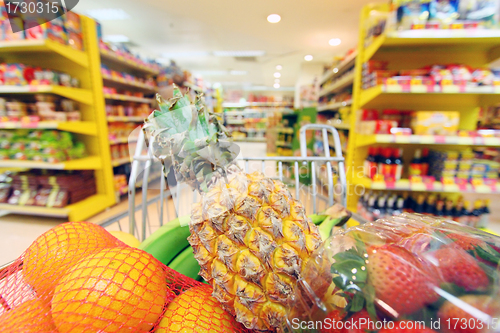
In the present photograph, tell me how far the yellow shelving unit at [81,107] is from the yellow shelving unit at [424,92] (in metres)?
2.91

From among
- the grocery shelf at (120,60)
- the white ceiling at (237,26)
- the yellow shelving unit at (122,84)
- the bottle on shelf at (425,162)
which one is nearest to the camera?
the bottle on shelf at (425,162)

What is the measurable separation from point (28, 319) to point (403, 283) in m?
0.60

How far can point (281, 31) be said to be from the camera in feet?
14.1

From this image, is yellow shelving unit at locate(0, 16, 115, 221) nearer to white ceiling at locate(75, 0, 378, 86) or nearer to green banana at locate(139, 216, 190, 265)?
white ceiling at locate(75, 0, 378, 86)

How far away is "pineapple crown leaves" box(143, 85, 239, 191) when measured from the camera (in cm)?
54

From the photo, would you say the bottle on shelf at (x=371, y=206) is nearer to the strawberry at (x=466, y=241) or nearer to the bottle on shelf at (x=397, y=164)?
the bottle on shelf at (x=397, y=164)

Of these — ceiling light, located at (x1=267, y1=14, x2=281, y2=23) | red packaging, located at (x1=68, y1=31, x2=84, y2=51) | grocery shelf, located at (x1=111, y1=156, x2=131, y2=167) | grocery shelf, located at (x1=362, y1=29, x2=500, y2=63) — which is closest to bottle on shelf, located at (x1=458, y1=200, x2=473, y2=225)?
grocery shelf, located at (x1=362, y1=29, x2=500, y2=63)

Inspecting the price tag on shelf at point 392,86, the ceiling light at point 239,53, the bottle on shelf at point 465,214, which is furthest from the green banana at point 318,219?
the ceiling light at point 239,53

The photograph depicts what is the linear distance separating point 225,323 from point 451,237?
43cm

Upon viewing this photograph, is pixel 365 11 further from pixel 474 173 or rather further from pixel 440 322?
pixel 440 322

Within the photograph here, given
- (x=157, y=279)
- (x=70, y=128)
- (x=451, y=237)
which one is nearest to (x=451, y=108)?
(x=451, y=237)

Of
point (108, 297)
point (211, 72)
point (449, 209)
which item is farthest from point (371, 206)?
point (211, 72)

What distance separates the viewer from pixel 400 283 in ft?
0.94

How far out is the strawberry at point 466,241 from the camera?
0.33 metres
